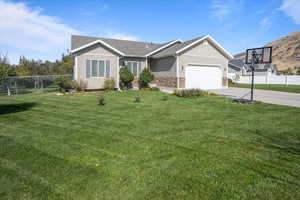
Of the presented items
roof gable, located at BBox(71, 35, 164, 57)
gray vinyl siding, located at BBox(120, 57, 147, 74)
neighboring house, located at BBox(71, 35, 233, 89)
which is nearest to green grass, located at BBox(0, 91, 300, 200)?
neighboring house, located at BBox(71, 35, 233, 89)

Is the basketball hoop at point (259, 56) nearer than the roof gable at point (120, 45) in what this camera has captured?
Yes

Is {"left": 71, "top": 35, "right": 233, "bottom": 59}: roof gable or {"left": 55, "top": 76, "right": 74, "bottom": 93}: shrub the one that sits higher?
{"left": 71, "top": 35, "right": 233, "bottom": 59}: roof gable

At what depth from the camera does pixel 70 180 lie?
2.79 meters

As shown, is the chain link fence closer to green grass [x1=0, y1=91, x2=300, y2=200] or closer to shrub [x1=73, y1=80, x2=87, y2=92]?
shrub [x1=73, y1=80, x2=87, y2=92]

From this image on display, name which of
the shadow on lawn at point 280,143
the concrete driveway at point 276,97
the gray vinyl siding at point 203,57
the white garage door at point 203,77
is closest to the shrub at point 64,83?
the gray vinyl siding at point 203,57

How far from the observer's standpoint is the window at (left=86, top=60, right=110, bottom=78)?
15.0 meters

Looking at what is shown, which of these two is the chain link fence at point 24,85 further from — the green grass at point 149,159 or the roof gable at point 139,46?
the green grass at point 149,159

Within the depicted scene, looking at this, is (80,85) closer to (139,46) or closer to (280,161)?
(139,46)

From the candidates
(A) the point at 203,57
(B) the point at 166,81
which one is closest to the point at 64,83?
(B) the point at 166,81

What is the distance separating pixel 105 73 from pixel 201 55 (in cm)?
902

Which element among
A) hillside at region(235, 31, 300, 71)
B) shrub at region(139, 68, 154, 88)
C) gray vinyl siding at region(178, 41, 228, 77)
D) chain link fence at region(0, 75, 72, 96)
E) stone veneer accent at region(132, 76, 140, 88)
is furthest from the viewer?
hillside at region(235, 31, 300, 71)

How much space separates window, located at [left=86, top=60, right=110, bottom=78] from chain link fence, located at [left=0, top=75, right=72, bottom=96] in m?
Result: 2.07

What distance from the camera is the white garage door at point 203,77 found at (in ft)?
55.1

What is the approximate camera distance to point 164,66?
17562 millimetres
